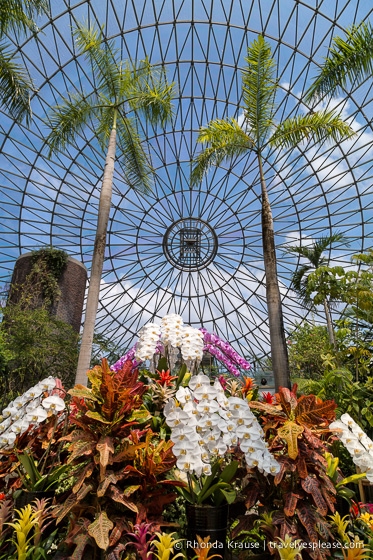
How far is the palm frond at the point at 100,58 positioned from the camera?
11.4m

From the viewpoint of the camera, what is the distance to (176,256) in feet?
104

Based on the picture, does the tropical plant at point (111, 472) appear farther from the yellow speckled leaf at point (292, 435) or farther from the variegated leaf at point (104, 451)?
the yellow speckled leaf at point (292, 435)

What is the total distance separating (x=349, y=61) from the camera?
965 cm

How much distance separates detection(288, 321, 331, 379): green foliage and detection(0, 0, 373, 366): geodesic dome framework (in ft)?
25.0

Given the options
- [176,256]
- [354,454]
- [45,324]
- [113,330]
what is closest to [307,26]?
[176,256]

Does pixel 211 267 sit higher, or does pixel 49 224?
pixel 49 224

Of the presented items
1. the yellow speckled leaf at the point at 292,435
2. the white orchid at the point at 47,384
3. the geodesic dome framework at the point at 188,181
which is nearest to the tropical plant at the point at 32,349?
the geodesic dome framework at the point at 188,181

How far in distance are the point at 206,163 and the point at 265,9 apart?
47.1 feet

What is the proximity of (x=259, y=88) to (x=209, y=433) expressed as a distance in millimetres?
11009

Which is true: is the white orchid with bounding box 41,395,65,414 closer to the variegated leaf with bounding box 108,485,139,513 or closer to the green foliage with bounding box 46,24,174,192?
the variegated leaf with bounding box 108,485,139,513

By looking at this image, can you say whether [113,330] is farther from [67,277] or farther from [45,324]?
[45,324]

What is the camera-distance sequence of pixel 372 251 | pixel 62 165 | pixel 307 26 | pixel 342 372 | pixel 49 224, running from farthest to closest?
pixel 49 224 → pixel 62 165 → pixel 307 26 → pixel 372 251 → pixel 342 372

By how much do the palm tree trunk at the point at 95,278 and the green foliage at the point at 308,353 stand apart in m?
13.5

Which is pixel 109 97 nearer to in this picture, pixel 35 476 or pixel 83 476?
pixel 35 476
